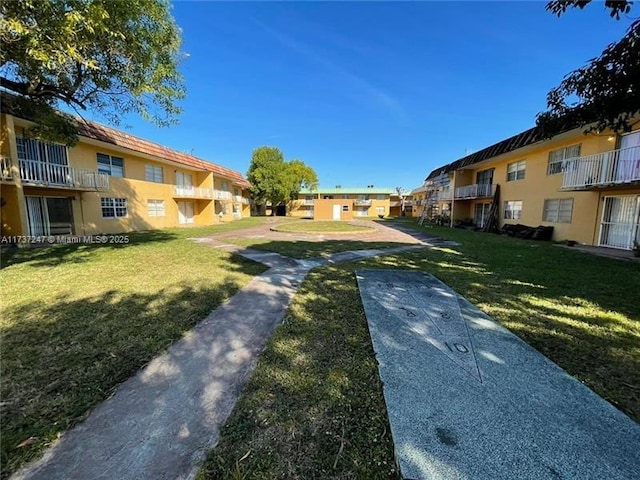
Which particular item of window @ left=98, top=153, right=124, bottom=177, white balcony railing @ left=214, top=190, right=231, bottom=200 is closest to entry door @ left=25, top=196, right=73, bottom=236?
window @ left=98, top=153, right=124, bottom=177

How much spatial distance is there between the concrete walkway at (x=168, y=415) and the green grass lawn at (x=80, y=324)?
185mm

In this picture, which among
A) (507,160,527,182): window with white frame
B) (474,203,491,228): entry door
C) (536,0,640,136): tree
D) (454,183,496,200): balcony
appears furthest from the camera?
(474,203,491,228): entry door

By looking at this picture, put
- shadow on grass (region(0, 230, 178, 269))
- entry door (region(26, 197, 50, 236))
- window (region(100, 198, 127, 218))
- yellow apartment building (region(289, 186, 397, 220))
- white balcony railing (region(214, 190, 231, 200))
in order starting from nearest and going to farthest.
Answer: shadow on grass (region(0, 230, 178, 269))
entry door (region(26, 197, 50, 236))
window (region(100, 198, 127, 218))
white balcony railing (region(214, 190, 231, 200))
yellow apartment building (region(289, 186, 397, 220))

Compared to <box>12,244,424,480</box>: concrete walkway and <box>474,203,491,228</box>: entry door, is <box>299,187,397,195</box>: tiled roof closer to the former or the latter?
<box>474,203,491,228</box>: entry door

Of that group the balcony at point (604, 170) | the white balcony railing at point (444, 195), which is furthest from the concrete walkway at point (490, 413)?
the white balcony railing at point (444, 195)

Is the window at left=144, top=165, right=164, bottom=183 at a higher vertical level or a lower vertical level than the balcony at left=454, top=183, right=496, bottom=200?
higher

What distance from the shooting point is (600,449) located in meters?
1.97

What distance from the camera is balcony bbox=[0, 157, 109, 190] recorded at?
10.6 meters

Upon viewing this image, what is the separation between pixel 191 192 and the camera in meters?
23.6

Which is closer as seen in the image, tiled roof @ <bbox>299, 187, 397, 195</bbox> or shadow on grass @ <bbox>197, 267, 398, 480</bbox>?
shadow on grass @ <bbox>197, 267, 398, 480</bbox>

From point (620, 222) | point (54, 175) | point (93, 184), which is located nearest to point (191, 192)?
point (93, 184)

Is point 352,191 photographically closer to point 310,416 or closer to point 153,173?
point 153,173

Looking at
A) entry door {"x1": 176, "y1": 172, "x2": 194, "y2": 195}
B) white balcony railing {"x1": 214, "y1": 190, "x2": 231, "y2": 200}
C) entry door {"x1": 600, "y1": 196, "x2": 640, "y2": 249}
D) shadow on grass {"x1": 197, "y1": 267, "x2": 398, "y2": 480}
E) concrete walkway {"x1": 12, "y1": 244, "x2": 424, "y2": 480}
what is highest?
entry door {"x1": 176, "y1": 172, "x2": 194, "y2": 195}

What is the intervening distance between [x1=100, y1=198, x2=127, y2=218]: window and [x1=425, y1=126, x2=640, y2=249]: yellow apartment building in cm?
2073
